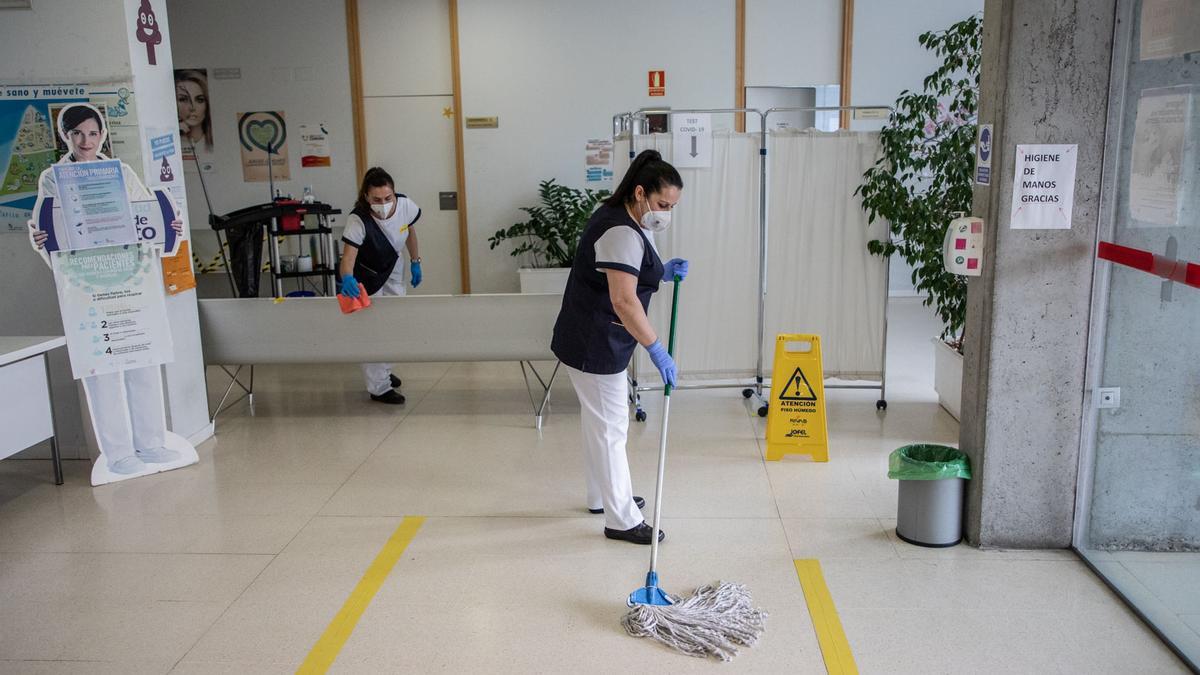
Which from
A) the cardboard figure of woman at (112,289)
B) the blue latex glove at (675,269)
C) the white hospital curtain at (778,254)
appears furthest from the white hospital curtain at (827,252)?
the cardboard figure of woman at (112,289)

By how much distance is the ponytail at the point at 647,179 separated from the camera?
137 inches

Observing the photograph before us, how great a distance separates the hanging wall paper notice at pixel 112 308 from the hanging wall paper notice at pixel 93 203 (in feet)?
0.27

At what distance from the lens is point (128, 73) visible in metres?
4.63

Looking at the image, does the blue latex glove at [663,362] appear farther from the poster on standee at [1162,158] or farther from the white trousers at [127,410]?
the white trousers at [127,410]

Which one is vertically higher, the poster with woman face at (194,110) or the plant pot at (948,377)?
the poster with woman face at (194,110)

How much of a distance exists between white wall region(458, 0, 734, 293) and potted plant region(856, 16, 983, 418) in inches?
127

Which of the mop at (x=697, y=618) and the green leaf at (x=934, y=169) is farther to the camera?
the green leaf at (x=934, y=169)

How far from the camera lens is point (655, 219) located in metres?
3.55

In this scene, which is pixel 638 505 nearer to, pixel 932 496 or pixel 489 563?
pixel 489 563

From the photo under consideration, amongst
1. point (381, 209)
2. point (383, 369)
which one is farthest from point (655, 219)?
point (383, 369)

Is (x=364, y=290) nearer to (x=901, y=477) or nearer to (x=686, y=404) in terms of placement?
(x=686, y=404)

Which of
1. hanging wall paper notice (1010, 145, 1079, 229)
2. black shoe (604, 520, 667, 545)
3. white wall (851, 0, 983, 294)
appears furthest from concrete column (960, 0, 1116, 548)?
white wall (851, 0, 983, 294)

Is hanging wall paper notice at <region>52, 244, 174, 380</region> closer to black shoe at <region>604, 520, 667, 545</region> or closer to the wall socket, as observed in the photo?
black shoe at <region>604, 520, 667, 545</region>

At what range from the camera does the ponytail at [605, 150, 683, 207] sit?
3.48 metres
